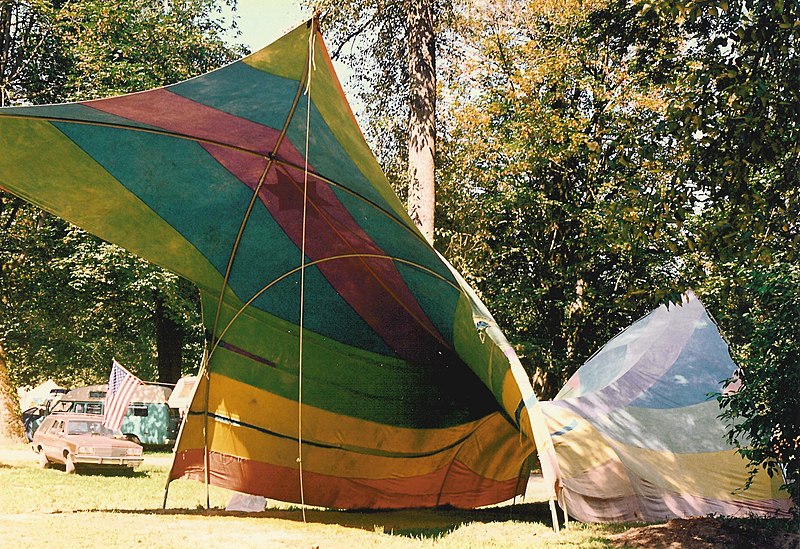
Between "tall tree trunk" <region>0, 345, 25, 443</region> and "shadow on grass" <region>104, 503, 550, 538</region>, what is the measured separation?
10.5 metres

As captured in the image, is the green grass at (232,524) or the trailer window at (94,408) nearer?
the green grass at (232,524)

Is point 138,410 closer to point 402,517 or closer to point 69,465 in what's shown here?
point 69,465

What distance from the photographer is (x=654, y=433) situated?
10.0 m

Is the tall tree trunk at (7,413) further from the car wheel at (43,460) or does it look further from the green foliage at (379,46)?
the green foliage at (379,46)

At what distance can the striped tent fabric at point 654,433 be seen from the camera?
9.04 metres

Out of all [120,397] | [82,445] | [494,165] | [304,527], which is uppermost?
[494,165]

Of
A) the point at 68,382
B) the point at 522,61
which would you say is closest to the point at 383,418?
the point at 522,61

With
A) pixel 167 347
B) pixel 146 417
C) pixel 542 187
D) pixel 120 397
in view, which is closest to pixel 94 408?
pixel 146 417

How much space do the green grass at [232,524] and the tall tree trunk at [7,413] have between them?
22.1 feet

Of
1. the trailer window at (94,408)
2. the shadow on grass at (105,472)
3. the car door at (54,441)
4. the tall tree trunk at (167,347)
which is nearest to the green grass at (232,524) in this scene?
the shadow on grass at (105,472)

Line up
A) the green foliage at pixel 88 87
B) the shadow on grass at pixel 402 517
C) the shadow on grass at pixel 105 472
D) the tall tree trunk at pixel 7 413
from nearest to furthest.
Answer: the shadow on grass at pixel 402 517 → the shadow on grass at pixel 105 472 → the tall tree trunk at pixel 7 413 → the green foliage at pixel 88 87

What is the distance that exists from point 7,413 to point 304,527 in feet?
41.3

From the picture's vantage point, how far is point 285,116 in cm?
688

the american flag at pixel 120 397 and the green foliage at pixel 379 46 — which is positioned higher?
the green foliage at pixel 379 46
